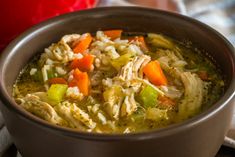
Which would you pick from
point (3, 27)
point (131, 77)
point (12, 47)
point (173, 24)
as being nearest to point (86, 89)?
point (131, 77)

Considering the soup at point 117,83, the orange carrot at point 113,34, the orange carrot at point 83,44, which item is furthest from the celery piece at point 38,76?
the orange carrot at point 113,34

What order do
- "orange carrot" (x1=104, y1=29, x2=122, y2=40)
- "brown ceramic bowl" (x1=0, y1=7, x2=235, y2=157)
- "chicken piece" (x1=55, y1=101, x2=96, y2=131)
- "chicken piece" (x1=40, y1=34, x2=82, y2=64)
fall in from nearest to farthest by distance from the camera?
"brown ceramic bowl" (x1=0, y1=7, x2=235, y2=157), "chicken piece" (x1=55, y1=101, x2=96, y2=131), "chicken piece" (x1=40, y1=34, x2=82, y2=64), "orange carrot" (x1=104, y1=29, x2=122, y2=40)

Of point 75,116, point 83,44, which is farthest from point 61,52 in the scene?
point 75,116

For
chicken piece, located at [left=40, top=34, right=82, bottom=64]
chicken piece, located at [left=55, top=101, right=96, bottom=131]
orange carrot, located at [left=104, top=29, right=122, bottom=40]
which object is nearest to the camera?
chicken piece, located at [left=55, top=101, right=96, bottom=131]

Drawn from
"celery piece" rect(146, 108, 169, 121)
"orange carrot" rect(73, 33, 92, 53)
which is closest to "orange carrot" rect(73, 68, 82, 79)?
"orange carrot" rect(73, 33, 92, 53)

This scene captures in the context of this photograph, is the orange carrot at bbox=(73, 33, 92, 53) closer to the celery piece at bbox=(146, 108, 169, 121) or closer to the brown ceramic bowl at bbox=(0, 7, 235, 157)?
the brown ceramic bowl at bbox=(0, 7, 235, 157)

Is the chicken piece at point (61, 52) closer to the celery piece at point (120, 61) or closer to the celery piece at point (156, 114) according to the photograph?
the celery piece at point (120, 61)

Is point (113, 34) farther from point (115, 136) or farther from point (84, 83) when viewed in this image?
point (115, 136)
